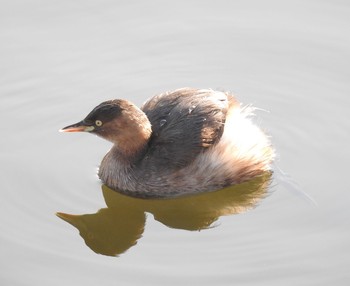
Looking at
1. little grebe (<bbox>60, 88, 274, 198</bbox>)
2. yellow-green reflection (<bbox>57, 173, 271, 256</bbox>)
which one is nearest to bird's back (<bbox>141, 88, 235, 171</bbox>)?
little grebe (<bbox>60, 88, 274, 198</bbox>)

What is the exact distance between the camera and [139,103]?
8.95 meters

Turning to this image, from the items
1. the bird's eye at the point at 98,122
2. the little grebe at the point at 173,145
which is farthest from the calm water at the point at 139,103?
the bird's eye at the point at 98,122

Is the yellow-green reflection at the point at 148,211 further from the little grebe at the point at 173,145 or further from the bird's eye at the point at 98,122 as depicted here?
the bird's eye at the point at 98,122

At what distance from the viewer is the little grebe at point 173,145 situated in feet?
25.5

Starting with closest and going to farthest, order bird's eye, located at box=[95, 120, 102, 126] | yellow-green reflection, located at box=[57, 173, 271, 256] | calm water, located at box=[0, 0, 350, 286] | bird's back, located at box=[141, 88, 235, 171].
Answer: calm water, located at box=[0, 0, 350, 286] < yellow-green reflection, located at box=[57, 173, 271, 256] < bird's back, located at box=[141, 88, 235, 171] < bird's eye, located at box=[95, 120, 102, 126]

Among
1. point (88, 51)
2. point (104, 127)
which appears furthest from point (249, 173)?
point (88, 51)

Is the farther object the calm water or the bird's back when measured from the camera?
the bird's back

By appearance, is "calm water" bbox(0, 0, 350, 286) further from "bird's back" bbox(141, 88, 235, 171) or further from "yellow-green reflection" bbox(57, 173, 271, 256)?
"bird's back" bbox(141, 88, 235, 171)

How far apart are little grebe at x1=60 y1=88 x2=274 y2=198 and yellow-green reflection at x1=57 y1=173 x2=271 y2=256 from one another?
7 cm

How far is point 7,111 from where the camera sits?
8906 millimetres

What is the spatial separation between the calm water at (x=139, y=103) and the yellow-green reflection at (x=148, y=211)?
0.01 m

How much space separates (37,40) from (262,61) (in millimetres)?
2280

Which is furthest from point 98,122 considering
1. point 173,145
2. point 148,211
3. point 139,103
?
point 139,103

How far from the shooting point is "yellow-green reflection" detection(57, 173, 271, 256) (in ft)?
24.8
